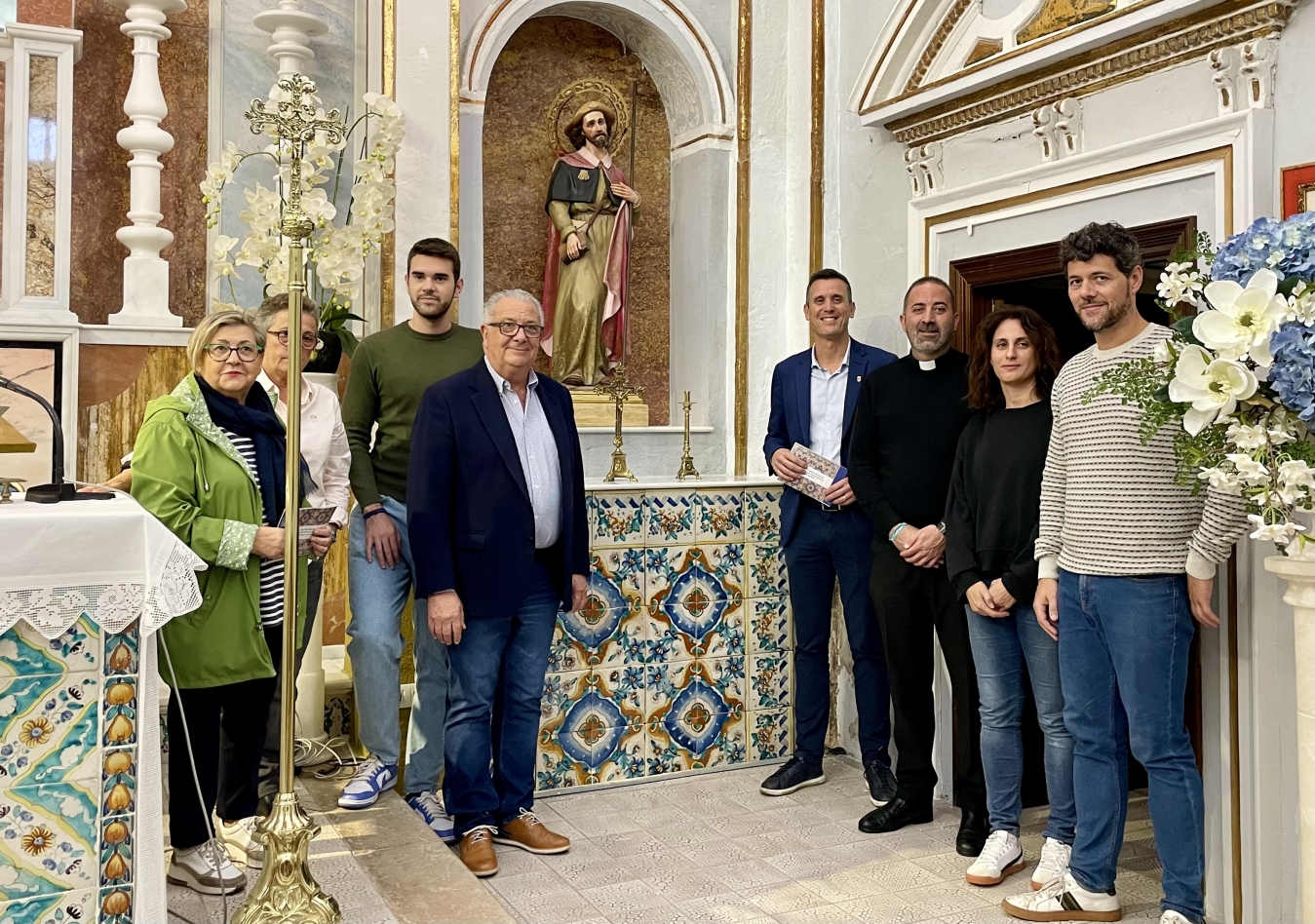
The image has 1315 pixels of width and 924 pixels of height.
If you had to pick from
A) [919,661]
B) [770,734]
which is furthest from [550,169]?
[919,661]

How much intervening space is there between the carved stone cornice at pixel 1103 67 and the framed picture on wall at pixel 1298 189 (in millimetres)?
415

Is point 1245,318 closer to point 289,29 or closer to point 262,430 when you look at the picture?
point 262,430

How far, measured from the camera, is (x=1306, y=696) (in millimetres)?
2748

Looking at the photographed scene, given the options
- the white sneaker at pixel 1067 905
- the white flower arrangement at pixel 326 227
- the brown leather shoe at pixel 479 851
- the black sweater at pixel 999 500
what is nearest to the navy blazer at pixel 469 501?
the brown leather shoe at pixel 479 851

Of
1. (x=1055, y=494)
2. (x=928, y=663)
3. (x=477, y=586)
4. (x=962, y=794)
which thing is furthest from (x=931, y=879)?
Result: (x=477, y=586)

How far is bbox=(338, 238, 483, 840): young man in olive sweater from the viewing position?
154 inches

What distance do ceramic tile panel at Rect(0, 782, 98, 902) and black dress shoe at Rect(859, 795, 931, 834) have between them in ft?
8.25

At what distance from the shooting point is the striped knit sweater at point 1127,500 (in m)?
3.03

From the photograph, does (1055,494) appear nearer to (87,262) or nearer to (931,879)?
(931,879)

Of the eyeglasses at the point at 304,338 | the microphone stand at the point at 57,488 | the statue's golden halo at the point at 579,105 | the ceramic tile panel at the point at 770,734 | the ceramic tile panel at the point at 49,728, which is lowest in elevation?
the ceramic tile panel at the point at 770,734

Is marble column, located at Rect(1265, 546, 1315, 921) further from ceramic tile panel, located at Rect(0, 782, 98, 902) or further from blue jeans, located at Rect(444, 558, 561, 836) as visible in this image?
ceramic tile panel, located at Rect(0, 782, 98, 902)

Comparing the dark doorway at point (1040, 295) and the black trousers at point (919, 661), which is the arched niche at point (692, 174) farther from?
the black trousers at point (919, 661)

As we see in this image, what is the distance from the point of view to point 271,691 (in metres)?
3.24

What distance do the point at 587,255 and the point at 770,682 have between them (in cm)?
209
